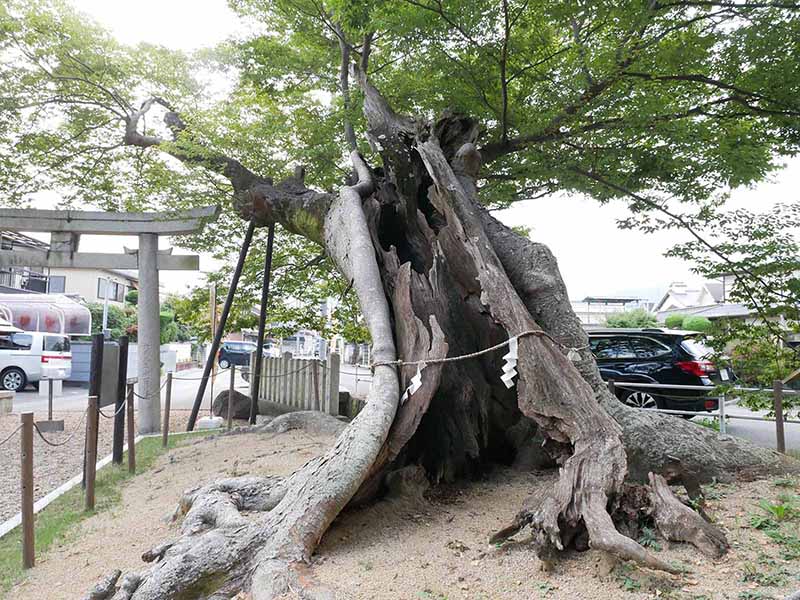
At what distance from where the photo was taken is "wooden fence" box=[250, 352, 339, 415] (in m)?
10.5

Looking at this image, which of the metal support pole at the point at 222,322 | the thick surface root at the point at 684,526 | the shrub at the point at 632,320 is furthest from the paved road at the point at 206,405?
the shrub at the point at 632,320

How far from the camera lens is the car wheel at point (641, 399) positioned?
325 inches

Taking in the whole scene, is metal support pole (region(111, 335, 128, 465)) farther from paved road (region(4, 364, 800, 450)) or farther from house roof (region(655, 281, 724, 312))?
house roof (region(655, 281, 724, 312))

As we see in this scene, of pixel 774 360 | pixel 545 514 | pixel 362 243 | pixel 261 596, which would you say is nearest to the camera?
pixel 261 596

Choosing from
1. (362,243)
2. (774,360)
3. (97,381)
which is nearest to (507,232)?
(362,243)

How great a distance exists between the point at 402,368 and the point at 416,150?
2.74 meters

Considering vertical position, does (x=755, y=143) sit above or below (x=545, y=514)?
above

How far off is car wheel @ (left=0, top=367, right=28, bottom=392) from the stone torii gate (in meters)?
7.55

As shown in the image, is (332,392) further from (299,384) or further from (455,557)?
(455,557)

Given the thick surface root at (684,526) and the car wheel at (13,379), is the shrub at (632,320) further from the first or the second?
the thick surface root at (684,526)

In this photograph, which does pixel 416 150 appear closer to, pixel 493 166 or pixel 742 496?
pixel 493 166

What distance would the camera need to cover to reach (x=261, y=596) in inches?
102

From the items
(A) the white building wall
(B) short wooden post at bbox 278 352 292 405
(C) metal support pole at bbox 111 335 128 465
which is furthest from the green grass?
(A) the white building wall

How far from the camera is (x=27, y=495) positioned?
3941mm
